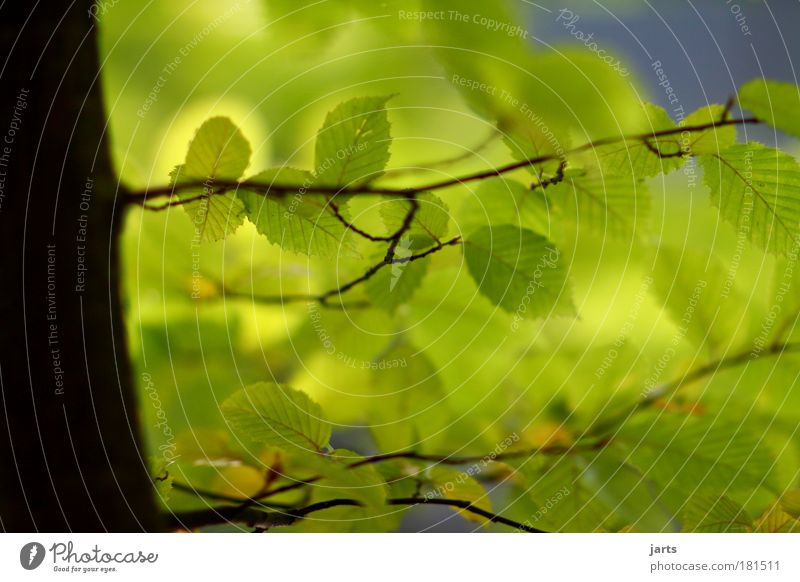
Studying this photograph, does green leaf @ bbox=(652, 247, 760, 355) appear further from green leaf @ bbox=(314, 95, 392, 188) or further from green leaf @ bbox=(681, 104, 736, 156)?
green leaf @ bbox=(314, 95, 392, 188)

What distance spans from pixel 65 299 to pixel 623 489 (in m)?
0.32

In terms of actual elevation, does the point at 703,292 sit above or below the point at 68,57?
below

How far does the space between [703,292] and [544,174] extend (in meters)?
0.12

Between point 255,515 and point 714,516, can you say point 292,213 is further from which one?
point 714,516

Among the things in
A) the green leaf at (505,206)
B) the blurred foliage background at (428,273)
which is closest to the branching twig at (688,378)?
the blurred foliage background at (428,273)

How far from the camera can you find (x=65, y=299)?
31 centimetres

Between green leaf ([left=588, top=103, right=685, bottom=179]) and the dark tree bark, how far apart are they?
0.87ft

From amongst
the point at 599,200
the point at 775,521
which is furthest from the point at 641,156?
the point at 775,521

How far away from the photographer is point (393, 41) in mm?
340

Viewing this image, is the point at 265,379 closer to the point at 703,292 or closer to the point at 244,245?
the point at 244,245

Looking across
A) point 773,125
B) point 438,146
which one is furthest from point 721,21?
point 438,146

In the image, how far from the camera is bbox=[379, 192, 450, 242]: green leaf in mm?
318

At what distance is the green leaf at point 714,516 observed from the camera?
352 millimetres

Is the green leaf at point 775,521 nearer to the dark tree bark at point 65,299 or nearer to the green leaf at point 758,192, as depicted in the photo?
the green leaf at point 758,192
